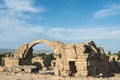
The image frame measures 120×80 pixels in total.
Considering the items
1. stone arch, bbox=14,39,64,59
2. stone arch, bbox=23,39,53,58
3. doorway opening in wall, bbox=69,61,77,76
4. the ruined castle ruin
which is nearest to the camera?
the ruined castle ruin

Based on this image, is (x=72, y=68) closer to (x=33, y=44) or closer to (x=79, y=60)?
(x=79, y=60)

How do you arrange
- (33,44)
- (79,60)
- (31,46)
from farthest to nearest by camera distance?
(31,46)
(33,44)
(79,60)

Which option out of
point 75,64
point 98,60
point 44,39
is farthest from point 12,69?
point 98,60

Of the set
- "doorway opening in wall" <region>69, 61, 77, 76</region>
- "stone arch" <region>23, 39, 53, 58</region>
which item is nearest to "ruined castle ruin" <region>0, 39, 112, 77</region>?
"doorway opening in wall" <region>69, 61, 77, 76</region>

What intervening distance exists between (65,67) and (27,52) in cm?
904

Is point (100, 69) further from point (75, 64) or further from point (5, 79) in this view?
point (5, 79)

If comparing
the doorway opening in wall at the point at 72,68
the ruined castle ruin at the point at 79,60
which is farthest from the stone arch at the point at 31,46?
the doorway opening in wall at the point at 72,68

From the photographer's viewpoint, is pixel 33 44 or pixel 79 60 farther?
pixel 33 44

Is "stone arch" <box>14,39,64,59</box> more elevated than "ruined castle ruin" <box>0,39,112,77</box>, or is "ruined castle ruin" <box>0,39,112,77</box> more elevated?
"stone arch" <box>14,39,64,59</box>

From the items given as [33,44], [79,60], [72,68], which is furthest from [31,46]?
[79,60]

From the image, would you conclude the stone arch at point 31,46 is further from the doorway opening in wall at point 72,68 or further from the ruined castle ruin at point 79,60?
the doorway opening in wall at point 72,68

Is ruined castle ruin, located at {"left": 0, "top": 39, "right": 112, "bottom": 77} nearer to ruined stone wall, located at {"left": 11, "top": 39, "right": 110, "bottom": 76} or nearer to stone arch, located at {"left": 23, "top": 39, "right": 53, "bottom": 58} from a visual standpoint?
ruined stone wall, located at {"left": 11, "top": 39, "right": 110, "bottom": 76}

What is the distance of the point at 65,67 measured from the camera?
73.4ft

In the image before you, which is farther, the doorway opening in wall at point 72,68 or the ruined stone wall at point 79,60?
the doorway opening in wall at point 72,68
